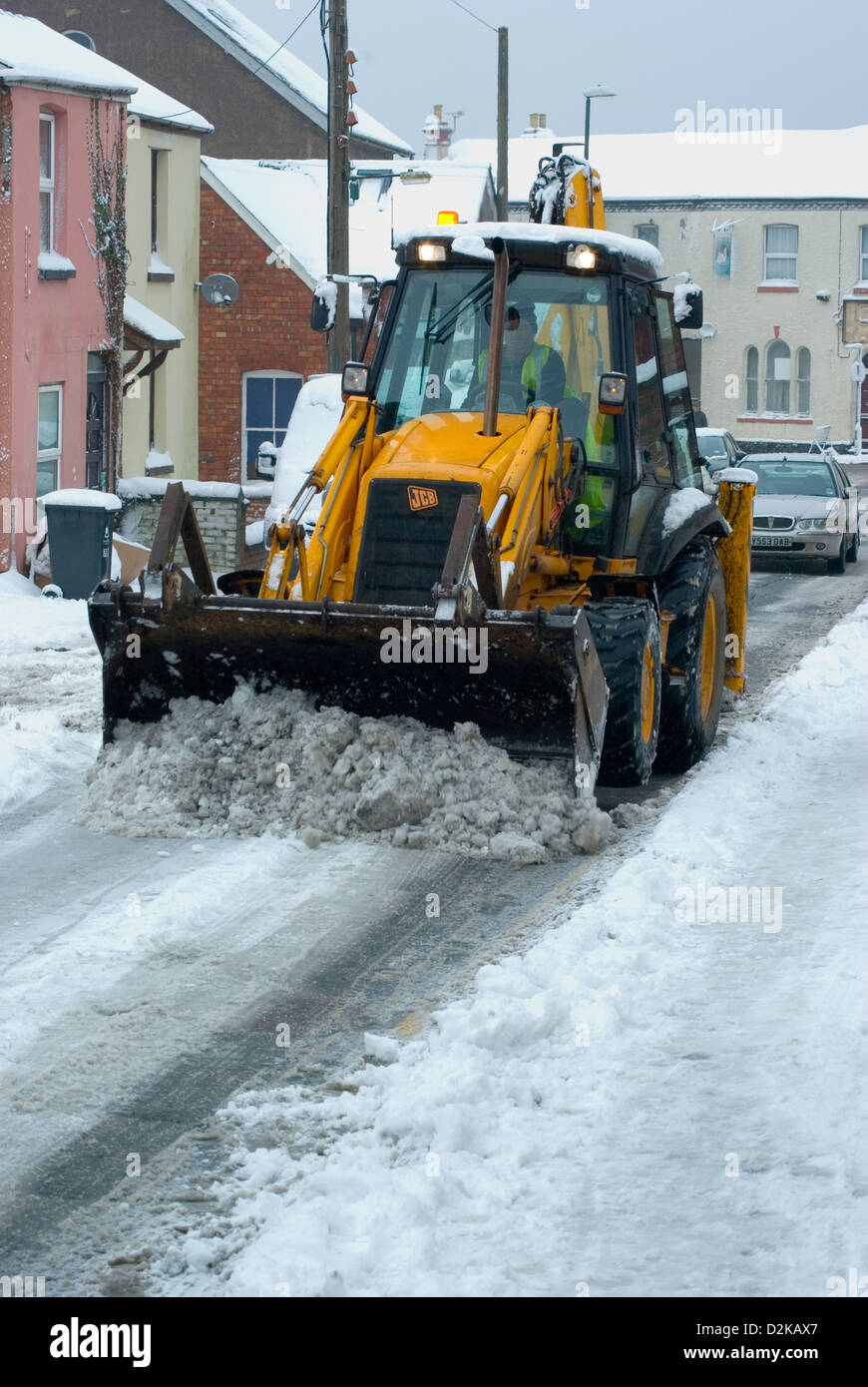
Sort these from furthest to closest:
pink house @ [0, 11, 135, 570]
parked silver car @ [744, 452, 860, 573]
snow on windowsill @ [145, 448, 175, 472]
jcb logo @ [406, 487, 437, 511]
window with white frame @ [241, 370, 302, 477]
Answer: window with white frame @ [241, 370, 302, 477] → snow on windowsill @ [145, 448, 175, 472] → parked silver car @ [744, 452, 860, 573] → pink house @ [0, 11, 135, 570] → jcb logo @ [406, 487, 437, 511]

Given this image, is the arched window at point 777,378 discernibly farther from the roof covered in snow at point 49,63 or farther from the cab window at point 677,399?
the cab window at point 677,399

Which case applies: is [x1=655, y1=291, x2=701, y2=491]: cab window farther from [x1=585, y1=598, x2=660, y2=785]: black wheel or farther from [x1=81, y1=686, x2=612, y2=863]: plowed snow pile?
[x1=81, y1=686, x2=612, y2=863]: plowed snow pile

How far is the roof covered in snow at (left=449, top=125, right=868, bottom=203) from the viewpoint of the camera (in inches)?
1896

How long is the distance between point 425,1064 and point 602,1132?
2.07 feet

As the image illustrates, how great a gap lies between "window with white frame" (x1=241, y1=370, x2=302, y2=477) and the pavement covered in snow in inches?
805

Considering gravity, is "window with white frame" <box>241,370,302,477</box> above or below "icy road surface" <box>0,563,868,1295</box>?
above

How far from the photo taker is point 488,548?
304 inches

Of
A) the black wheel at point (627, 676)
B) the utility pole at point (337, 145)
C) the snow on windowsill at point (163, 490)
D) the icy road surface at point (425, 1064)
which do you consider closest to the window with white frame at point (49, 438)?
the snow on windowsill at point (163, 490)

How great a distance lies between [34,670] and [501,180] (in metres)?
22.8

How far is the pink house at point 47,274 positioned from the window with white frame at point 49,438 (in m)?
0.01

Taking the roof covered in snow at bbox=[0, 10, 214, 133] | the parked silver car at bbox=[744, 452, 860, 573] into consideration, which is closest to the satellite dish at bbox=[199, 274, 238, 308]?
the roof covered in snow at bbox=[0, 10, 214, 133]

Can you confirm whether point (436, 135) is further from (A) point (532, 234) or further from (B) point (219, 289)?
(A) point (532, 234)

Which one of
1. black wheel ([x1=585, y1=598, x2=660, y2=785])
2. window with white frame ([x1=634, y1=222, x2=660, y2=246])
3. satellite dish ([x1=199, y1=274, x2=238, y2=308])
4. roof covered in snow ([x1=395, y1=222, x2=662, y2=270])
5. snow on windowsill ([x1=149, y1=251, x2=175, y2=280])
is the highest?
window with white frame ([x1=634, y1=222, x2=660, y2=246])
